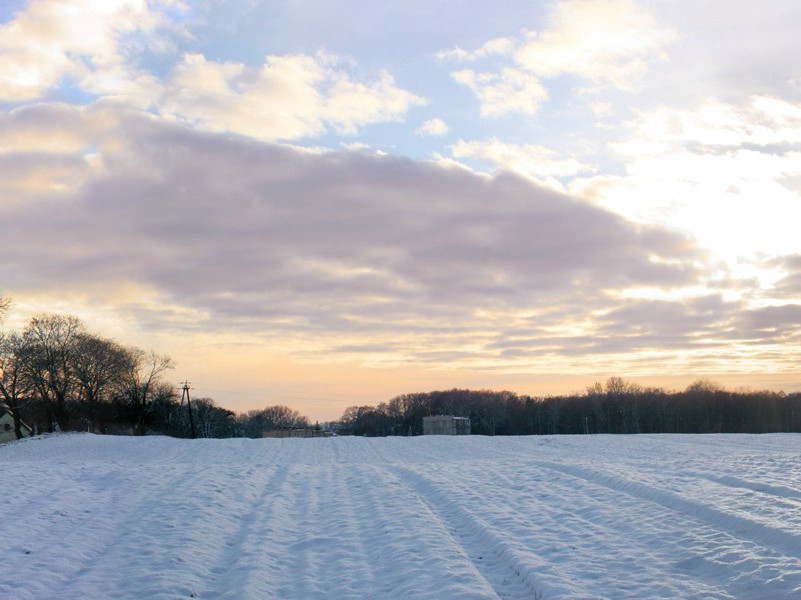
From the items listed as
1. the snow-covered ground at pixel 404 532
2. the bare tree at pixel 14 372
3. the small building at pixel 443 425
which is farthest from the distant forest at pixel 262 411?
the snow-covered ground at pixel 404 532

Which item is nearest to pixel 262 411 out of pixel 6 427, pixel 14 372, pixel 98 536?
pixel 6 427

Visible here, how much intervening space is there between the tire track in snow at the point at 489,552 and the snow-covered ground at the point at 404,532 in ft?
0.11

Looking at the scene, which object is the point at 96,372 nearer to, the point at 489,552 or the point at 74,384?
the point at 74,384

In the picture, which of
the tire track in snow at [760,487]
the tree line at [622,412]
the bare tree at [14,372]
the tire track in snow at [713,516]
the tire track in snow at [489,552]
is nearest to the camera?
the tire track in snow at [489,552]

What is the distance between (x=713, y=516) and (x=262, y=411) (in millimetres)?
193694

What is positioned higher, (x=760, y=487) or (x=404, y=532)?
(x=760, y=487)

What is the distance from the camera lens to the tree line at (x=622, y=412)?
116 metres

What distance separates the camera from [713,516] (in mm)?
12094

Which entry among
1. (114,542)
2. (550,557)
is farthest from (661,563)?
(114,542)

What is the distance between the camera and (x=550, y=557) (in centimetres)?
1044

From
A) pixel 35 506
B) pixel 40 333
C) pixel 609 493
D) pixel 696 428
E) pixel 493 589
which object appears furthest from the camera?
Answer: pixel 696 428

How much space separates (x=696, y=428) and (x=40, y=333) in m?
106

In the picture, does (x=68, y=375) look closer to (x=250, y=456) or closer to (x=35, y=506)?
(x=250, y=456)

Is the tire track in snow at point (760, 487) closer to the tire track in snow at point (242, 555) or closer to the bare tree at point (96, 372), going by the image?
the tire track in snow at point (242, 555)
